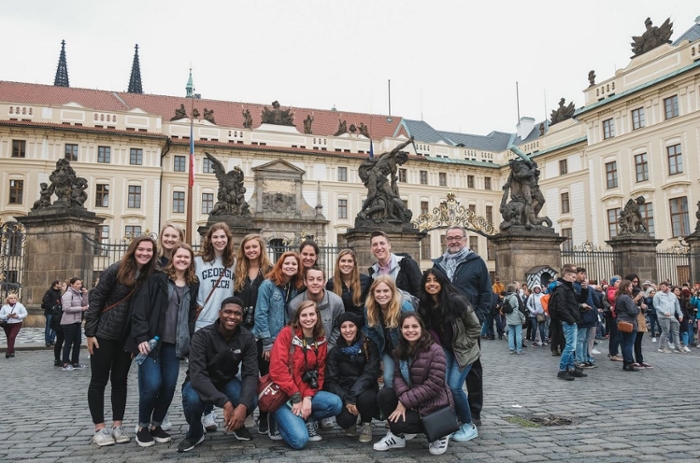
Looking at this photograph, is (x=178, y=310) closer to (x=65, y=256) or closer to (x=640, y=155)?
(x=65, y=256)

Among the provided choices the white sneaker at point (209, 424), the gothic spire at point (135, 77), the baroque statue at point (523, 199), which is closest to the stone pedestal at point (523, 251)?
the baroque statue at point (523, 199)

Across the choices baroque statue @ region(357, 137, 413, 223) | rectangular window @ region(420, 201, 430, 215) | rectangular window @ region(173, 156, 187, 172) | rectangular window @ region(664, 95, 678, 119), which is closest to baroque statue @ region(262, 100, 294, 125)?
rectangular window @ region(173, 156, 187, 172)

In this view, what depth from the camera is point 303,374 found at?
4508 millimetres

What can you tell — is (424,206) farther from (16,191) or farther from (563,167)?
(16,191)

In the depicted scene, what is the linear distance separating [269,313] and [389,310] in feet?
3.62

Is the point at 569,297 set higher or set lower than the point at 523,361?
higher

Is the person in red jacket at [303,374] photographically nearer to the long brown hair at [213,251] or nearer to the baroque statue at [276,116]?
the long brown hair at [213,251]

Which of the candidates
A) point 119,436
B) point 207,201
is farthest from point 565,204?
point 119,436

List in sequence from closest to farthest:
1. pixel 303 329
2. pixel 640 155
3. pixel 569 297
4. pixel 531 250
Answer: pixel 303 329 → pixel 569 297 → pixel 531 250 → pixel 640 155

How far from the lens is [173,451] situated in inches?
162

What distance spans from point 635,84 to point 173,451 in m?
35.6

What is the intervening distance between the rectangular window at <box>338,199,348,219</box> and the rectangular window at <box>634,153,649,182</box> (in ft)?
66.7

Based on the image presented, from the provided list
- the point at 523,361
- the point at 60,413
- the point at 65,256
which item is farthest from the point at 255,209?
the point at 60,413

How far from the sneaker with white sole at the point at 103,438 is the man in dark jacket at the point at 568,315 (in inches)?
235
